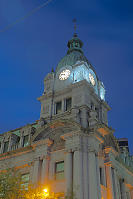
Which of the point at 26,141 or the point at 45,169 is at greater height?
the point at 26,141

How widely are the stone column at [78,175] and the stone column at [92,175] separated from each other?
121 cm

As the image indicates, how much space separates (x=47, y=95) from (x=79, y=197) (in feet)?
71.0

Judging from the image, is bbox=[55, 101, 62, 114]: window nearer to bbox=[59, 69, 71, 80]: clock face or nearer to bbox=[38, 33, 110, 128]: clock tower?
bbox=[38, 33, 110, 128]: clock tower

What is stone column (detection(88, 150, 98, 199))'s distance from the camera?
3139cm

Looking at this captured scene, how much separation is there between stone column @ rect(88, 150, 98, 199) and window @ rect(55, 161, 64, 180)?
14.5 ft

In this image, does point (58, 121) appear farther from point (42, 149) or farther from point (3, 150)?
point (3, 150)


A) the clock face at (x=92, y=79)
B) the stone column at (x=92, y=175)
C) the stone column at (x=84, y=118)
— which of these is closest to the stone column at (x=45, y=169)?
the stone column at (x=92, y=175)

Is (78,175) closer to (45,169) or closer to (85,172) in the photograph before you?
(85,172)

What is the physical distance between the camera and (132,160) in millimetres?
50250

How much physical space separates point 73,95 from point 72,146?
1136cm

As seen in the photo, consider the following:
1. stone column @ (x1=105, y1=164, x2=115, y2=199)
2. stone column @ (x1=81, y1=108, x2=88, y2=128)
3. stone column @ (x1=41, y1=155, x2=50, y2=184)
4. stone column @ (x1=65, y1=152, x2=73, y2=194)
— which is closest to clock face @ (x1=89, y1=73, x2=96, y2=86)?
stone column @ (x1=81, y1=108, x2=88, y2=128)

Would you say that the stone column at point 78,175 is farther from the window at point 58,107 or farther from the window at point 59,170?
the window at point 58,107

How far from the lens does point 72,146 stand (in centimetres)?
3556

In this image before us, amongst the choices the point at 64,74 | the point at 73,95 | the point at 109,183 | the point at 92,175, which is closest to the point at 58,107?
the point at 73,95
